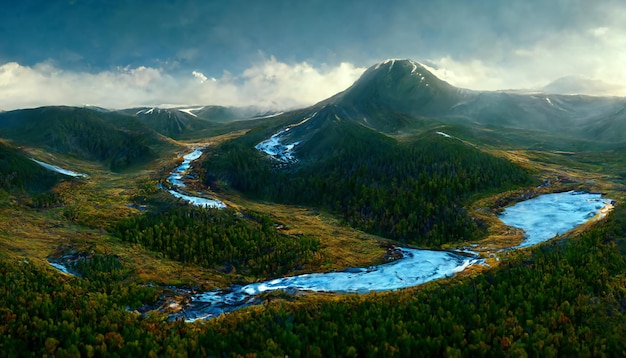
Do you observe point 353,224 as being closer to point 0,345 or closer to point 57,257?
point 57,257

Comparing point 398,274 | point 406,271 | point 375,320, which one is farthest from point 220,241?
point 375,320

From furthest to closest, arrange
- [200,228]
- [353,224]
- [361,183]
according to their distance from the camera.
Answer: [361,183] → [353,224] → [200,228]

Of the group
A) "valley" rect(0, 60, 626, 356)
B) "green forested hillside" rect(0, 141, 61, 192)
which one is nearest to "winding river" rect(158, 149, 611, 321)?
"valley" rect(0, 60, 626, 356)

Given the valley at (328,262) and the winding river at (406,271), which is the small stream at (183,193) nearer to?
the valley at (328,262)

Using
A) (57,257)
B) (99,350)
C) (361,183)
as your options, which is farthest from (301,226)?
(99,350)

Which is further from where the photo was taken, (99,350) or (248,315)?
(248,315)

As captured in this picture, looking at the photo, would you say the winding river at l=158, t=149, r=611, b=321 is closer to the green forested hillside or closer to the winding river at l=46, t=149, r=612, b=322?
the winding river at l=46, t=149, r=612, b=322

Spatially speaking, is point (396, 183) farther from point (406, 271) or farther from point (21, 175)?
point (21, 175)
